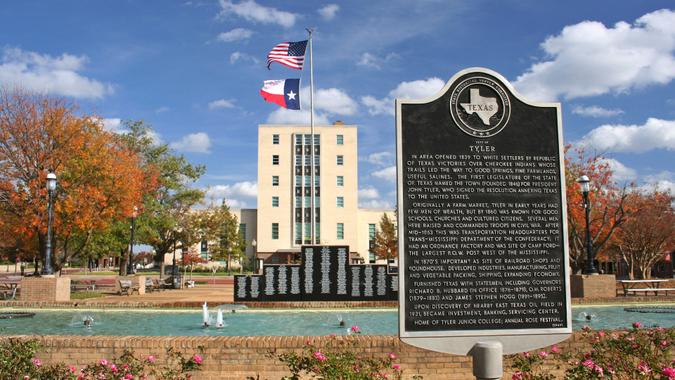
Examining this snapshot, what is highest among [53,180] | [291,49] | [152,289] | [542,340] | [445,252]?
[291,49]

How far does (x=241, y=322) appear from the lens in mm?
15766

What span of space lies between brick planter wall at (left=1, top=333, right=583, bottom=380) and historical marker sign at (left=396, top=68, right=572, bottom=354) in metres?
2.70

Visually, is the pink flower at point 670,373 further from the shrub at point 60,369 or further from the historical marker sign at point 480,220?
the shrub at point 60,369

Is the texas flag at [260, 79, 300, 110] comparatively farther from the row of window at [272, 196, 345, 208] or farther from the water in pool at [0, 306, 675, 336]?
the row of window at [272, 196, 345, 208]

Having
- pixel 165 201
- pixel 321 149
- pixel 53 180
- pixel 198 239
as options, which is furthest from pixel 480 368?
pixel 321 149

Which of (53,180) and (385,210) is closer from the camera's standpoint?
(53,180)

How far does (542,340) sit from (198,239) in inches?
1848

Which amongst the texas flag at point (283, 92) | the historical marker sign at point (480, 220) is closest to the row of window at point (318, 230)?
the texas flag at point (283, 92)

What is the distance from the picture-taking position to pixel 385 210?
70.7 meters

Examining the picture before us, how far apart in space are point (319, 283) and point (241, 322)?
15.2ft

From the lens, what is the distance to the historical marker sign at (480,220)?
5613 mm

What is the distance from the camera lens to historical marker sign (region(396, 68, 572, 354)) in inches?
221

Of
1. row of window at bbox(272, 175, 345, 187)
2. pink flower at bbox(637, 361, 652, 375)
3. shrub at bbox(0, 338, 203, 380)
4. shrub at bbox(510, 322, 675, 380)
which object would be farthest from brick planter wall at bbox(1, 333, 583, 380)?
row of window at bbox(272, 175, 345, 187)

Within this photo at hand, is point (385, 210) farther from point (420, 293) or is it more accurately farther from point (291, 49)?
point (420, 293)
